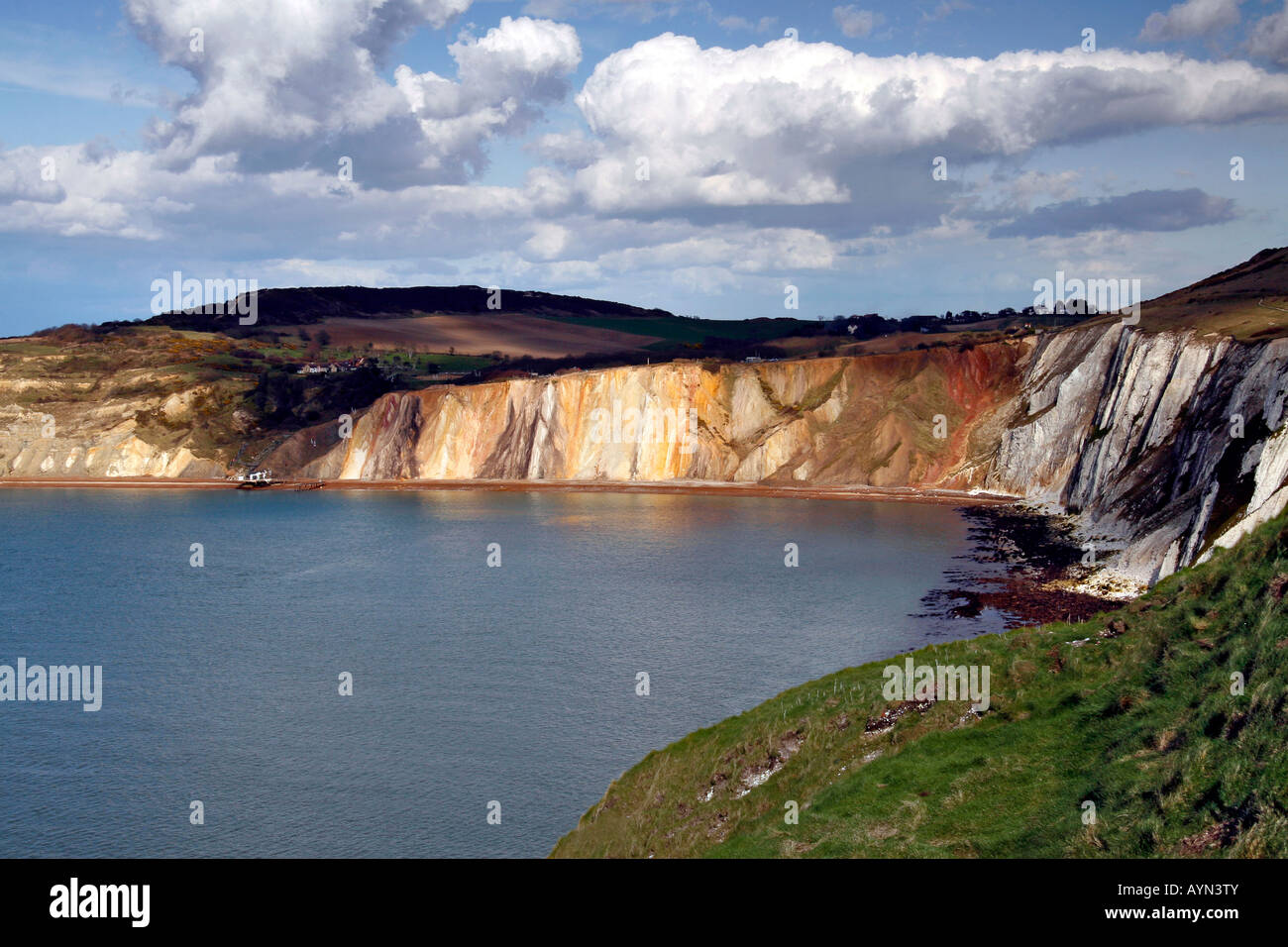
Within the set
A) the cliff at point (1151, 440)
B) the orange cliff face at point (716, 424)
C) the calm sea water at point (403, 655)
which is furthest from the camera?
the orange cliff face at point (716, 424)

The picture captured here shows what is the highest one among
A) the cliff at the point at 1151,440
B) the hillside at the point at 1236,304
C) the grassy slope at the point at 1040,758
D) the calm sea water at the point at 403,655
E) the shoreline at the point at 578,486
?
the hillside at the point at 1236,304

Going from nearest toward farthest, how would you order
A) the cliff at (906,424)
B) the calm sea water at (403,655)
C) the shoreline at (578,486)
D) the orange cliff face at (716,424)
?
1. the calm sea water at (403,655)
2. the cliff at (906,424)
3. the shoreline at (578,486)
4. the orange cliff face at (716,424)

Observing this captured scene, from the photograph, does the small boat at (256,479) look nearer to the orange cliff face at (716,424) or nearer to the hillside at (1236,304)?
the orange cliff face at (716,424)

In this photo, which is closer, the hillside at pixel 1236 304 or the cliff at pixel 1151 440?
the cliff at pixel 1151 440

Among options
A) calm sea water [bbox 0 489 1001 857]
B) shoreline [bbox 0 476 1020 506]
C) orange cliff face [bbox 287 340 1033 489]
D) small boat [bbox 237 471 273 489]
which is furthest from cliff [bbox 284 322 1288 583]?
calm sea water [bbox 0 489 1001 857]

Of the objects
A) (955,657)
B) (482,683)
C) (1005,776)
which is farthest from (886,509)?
(1005,776)

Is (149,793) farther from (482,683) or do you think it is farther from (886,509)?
(886,509)

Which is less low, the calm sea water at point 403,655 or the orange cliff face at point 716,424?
the orange cliff face at point 716,424

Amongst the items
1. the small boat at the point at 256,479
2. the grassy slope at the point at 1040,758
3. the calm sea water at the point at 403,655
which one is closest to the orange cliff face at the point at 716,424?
the small boat at the point at 256,479
